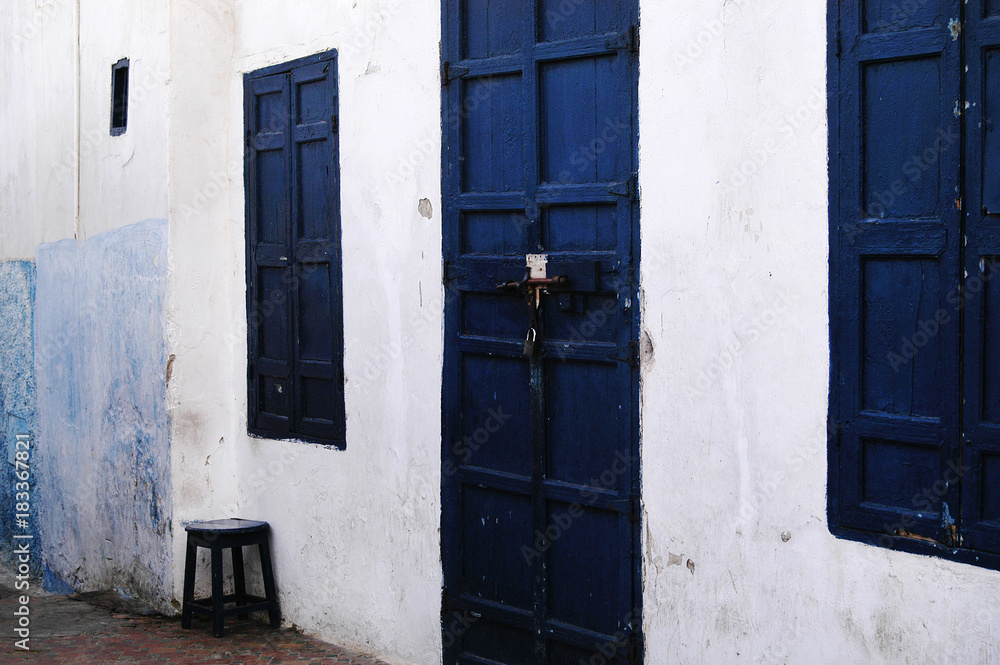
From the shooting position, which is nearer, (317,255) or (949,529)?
(949,529)

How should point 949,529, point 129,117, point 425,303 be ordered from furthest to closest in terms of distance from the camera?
point 129,117, point 425,303, point 949,529

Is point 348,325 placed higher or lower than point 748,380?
higher

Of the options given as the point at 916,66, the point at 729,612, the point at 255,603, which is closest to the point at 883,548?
the point at 729,612

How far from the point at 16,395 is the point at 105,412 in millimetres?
1553

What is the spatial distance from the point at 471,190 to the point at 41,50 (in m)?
4.17

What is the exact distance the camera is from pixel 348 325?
576 cm

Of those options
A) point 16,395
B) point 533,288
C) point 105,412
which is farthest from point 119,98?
point 533,288

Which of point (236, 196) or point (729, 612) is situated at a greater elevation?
point (236, 196)

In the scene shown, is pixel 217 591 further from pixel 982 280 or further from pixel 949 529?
pixel 982 280

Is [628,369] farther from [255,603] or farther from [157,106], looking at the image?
[157,106]

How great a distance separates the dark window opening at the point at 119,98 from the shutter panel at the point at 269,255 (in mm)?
1025

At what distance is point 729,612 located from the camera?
4.14m

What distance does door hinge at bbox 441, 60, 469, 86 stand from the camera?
503cm

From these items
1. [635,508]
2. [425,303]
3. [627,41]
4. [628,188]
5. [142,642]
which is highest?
[627,41]
